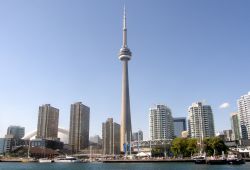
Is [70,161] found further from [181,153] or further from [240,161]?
[240,161]

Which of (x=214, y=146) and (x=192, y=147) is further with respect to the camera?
(x=192, y=147)

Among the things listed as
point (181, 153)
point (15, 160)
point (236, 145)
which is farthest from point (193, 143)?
point (15, 160)

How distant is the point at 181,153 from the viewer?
15675 centimetres

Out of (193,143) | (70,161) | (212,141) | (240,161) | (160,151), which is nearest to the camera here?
(240,161)

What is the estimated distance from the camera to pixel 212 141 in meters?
142

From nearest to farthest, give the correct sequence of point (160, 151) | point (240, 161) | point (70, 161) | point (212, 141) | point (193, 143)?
1. point (240, 161)
2. point (212, 141)
3. point (193, 143)
4. point (70, 161)
5. point (160, 151)

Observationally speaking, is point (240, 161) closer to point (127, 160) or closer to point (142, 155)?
point (127, 160)

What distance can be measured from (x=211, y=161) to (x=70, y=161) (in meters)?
92.5

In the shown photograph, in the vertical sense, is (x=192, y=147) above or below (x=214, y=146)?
Answer: below

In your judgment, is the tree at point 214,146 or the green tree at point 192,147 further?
the green tree at point 192,147

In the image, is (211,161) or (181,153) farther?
(181,153)

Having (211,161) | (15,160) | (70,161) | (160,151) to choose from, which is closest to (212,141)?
(211,161)

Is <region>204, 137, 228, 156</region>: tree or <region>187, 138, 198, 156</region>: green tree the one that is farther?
<region>187, 138, 198, 156</region>: green tree

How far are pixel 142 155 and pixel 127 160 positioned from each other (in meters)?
29.1
